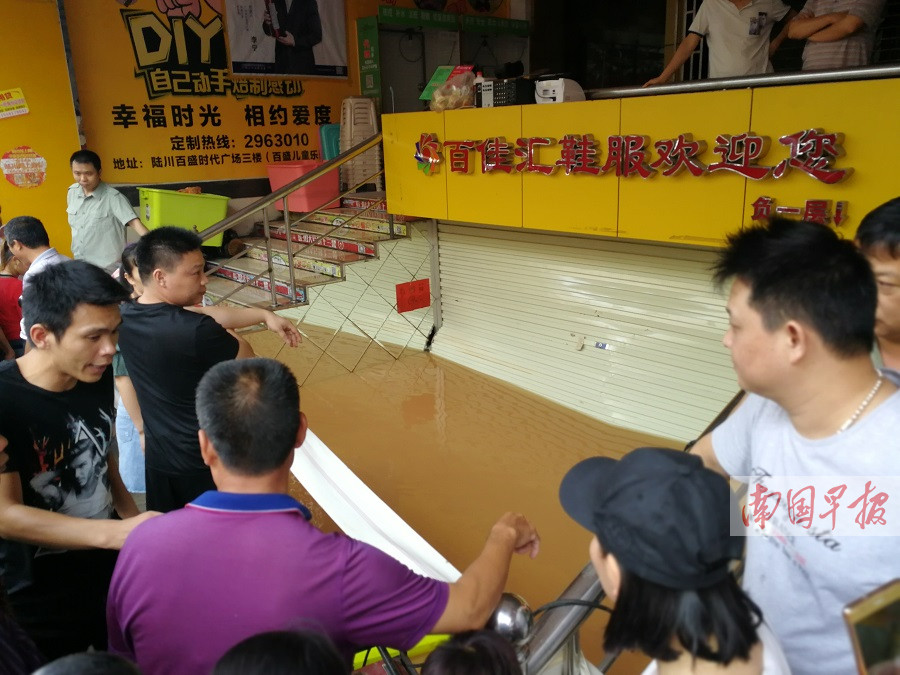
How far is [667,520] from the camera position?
2.72 feet

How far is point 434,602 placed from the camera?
3.73ft

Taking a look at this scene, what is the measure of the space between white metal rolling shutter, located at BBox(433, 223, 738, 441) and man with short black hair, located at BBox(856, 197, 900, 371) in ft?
9.37

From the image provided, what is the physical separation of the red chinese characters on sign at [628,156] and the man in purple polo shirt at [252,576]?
3.16m

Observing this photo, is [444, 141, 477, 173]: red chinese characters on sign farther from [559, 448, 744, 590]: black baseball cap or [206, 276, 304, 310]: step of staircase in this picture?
[559, 448, 744, 590]: black baseball cap

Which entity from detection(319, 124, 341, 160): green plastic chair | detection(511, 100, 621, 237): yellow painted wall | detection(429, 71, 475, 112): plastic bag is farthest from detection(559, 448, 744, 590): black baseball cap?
detection(319, 124, 341, 160): green plastic chair

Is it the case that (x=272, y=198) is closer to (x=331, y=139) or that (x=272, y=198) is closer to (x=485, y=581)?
(x=331, y=139)

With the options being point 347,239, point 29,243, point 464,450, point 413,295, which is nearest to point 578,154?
point 464,450

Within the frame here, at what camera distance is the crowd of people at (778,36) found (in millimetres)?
3586

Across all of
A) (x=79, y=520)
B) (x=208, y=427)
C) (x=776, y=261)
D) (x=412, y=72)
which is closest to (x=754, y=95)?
(x=776, y=261)

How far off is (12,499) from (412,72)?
7.83m

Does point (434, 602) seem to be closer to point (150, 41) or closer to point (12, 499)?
point (12, 499)

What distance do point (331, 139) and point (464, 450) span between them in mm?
4826

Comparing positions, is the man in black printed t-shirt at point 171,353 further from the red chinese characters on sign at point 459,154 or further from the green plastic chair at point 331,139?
the green plastic chair at point 331,139

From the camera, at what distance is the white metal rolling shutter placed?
4.39 meters
